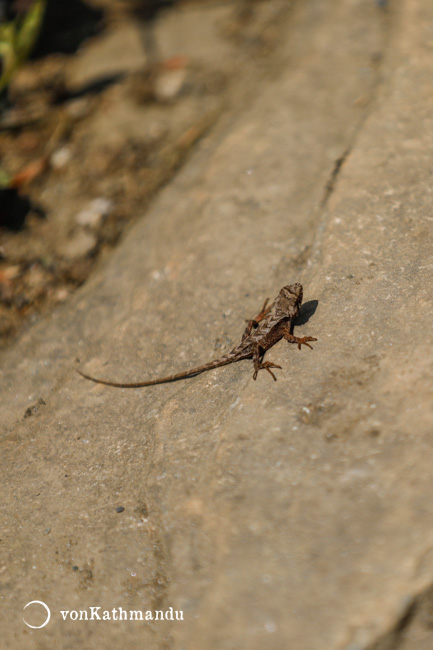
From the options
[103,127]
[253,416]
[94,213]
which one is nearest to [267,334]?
[253,416]

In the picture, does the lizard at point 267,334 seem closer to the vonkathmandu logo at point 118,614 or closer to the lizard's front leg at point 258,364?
the lizard's front leg at point 258,364

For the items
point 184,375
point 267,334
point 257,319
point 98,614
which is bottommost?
point 98,614

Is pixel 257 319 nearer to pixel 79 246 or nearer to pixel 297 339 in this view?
pixel 297 339

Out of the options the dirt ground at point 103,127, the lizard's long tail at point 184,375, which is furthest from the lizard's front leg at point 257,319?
the dirt ground at point 103,127

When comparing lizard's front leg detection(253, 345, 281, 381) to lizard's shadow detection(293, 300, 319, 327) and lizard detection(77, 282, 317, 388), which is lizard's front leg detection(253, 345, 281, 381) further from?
lizard's shadow detection(293, 300, 319, 327)

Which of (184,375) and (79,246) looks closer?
(184,375)

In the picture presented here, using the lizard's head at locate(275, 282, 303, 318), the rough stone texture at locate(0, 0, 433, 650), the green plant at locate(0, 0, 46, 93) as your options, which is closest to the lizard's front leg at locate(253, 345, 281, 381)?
the rough stone texture at locate(0, 0, 433, 650)
